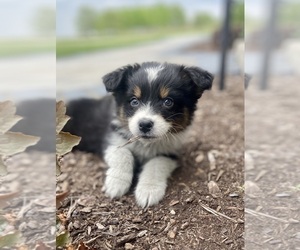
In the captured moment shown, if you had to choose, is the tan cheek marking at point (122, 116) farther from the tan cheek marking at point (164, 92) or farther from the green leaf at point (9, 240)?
the green leaf at point (9, 240)

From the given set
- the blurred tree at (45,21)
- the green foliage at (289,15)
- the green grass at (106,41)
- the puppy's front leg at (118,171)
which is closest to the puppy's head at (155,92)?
the puppy's front leg at (118,171)

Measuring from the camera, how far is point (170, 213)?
2145 millimetres

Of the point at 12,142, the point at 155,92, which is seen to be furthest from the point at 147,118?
the point at 12,142

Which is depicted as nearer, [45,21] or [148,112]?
[45,21]

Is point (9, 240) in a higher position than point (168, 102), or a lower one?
lower

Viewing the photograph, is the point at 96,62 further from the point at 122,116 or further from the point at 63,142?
the point at 63,142

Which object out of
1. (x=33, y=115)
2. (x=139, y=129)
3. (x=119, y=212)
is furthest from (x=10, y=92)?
(x=119, y=212)

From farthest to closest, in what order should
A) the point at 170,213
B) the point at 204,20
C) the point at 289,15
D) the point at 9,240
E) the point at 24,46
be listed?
the point at 204,20
the point at 289,15
the point at 24,46
the point at 170,213
the point at 9,240

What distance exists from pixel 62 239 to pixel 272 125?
75.5 inches

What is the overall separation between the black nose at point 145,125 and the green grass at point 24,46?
1.73 feet

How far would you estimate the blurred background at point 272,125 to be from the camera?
196 centimetres

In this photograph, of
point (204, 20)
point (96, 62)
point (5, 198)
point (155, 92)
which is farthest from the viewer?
point (204, 20)

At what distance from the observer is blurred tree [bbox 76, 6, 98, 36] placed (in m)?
4.07

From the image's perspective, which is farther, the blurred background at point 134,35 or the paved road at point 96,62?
the blurred background at point 134,35
